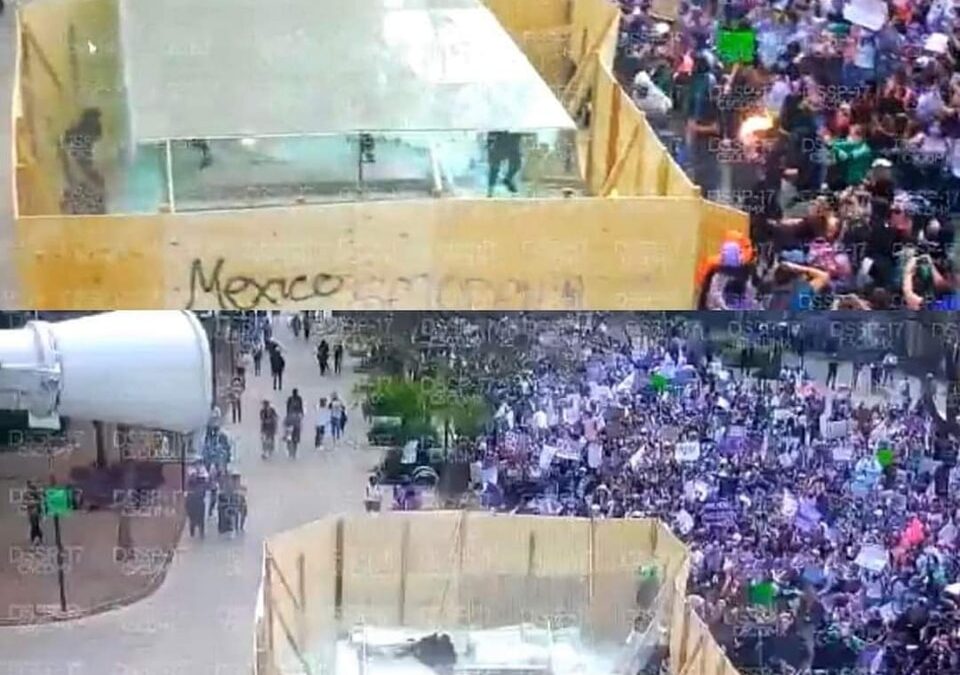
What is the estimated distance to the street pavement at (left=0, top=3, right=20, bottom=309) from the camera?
2.08 metres

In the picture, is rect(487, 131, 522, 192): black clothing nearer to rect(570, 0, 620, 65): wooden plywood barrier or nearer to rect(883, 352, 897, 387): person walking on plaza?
rect(570, 0, 620, 65): wooden plywood barrier

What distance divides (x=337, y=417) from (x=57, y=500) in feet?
1.10

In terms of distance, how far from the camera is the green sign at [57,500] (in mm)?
2201

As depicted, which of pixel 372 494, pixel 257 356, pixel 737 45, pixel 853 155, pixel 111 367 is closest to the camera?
pixel 111 367

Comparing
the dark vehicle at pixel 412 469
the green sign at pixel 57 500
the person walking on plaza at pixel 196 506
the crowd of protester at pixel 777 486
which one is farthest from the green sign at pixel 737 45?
the green sign at pixel 57 500

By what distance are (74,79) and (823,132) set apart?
93 centimetres

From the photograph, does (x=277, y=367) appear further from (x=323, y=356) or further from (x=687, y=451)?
(x=687, y=451)

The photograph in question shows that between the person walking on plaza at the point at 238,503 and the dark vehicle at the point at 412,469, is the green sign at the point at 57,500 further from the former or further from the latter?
the dark vehicle at the point at 412,469

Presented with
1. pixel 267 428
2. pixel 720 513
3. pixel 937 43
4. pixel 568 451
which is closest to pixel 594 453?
pixel 568 451

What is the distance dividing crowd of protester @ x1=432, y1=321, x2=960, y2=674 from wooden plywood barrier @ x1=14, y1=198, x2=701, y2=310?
0.15 m

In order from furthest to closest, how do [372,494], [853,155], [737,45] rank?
1. [737,45]
2. [853,155]
3. [372,494]

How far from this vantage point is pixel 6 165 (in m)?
2.21

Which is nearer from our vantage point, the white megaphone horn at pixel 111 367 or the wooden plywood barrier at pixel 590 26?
the white megaphone horn at pixel 111 367

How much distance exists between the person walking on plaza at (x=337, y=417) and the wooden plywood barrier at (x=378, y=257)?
0.14 metres
